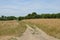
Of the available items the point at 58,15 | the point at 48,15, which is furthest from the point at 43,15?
the point at 58,15

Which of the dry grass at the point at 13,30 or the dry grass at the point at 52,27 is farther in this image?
the dry grass at the point at 13,30

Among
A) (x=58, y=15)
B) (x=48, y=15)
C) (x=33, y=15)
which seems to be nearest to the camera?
(x=58, y=15)

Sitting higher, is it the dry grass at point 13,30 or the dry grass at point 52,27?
the dry grass at point 52,27

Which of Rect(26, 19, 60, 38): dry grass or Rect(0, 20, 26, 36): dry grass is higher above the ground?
Rect(26, 19, 60, 38): dry grass

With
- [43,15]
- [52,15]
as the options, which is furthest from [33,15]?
[52,15]

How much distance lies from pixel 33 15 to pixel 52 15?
1614 cm

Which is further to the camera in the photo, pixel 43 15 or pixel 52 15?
pixel 43 15

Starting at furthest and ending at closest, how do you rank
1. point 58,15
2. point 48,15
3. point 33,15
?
point 33,15
point 48,15
point 58,15

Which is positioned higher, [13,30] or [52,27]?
[52,27]

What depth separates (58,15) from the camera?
8350 centimetres

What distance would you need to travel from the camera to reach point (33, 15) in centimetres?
9956

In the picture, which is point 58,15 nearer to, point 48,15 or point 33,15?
point 48,15

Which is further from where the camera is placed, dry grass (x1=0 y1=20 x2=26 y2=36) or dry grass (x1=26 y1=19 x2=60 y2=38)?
dry grass (x1=0 y1=20 x2=26 y2=36)

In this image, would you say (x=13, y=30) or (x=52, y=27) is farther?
(x=13, y=30)
